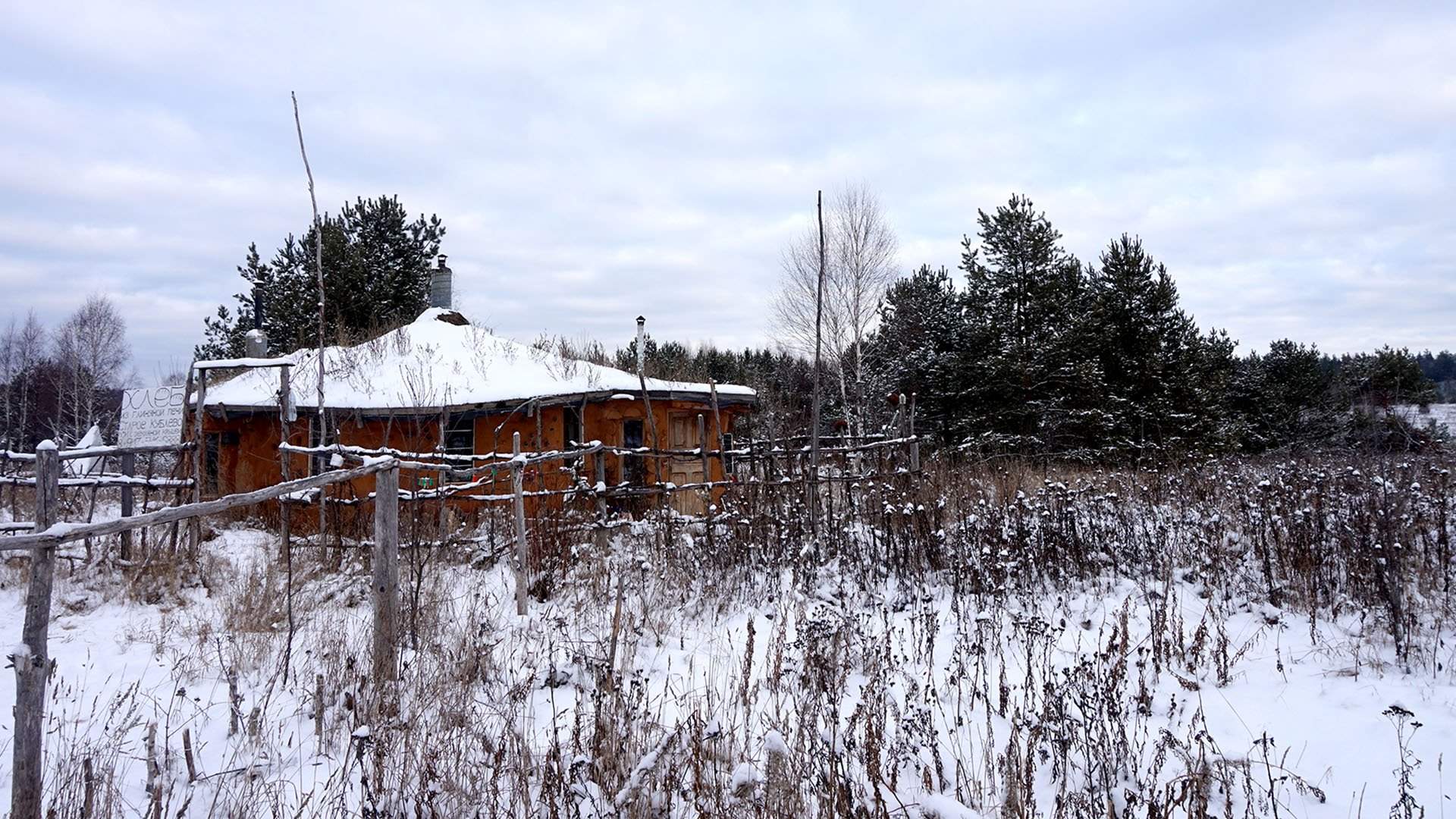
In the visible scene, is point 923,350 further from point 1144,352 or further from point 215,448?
point 215,448

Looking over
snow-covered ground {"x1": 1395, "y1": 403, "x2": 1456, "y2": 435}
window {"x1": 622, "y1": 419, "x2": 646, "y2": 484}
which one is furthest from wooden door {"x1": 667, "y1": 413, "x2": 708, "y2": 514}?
snow-covered ground {"x1": 1395, "y1": 403, "x2": 1456, "y2": 435}

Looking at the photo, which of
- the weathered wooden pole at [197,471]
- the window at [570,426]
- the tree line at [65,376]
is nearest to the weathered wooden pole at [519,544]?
the weathered wooden pole at [197,471]

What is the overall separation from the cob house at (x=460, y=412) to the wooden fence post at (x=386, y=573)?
274 inches

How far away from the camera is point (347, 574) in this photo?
7.17 metres

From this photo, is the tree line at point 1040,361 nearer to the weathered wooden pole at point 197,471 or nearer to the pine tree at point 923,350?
the pine tree at point 923,350

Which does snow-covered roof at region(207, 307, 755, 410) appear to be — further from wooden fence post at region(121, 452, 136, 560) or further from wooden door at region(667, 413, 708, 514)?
wooden fence post at region(121, 452, 136, 560)

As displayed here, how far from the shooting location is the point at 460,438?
13766 millimetres

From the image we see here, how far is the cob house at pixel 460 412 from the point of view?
40.8 ft

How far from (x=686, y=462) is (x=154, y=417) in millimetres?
7662

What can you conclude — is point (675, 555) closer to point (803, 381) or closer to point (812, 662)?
point (812, 662)

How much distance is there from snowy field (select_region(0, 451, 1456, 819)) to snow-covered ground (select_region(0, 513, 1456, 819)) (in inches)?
1.0

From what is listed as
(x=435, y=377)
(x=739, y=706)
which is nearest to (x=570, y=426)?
(x=435, y=377)

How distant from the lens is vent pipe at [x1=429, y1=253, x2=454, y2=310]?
18234 millimetres

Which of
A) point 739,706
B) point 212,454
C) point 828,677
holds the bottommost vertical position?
point 739,706
